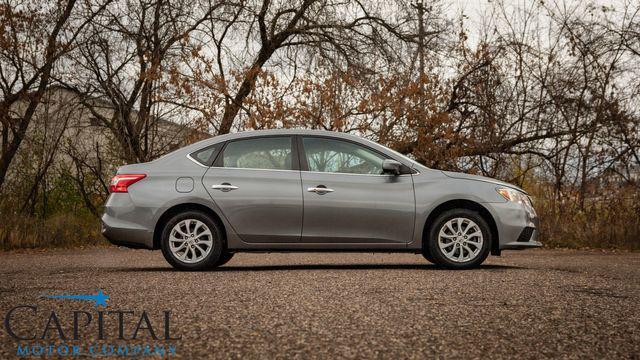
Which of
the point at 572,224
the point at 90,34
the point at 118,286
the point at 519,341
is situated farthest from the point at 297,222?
the point at 90,34

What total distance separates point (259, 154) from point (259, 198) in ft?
1.71

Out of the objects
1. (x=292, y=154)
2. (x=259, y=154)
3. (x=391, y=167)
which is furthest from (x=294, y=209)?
(x=391, y=167)

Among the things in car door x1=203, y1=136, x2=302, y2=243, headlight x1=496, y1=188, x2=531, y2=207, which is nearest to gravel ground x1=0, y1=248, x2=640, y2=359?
car door x1=203, y1=136, x2=302, y2=243

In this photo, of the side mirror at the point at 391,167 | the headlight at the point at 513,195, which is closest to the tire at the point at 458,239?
the headlight at the point at 513,195

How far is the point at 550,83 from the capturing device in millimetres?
16609

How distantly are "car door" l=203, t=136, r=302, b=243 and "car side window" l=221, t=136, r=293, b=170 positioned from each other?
14mm

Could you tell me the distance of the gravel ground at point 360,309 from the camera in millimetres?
4289

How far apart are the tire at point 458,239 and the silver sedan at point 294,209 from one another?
0.04 feet

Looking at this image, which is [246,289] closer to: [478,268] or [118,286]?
[118,286]

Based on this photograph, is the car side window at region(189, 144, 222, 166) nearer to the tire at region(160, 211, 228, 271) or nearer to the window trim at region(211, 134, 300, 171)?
the window trim at region(211, 134, 300, 171)

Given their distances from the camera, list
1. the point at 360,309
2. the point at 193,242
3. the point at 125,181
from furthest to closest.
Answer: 1. the point at 125,181
2. the point at 193,242
3. the point at 360,309

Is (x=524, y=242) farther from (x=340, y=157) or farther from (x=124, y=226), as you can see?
(x=124, y=226)

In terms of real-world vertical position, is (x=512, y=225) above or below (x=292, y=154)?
below

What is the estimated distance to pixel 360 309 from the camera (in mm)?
5562
